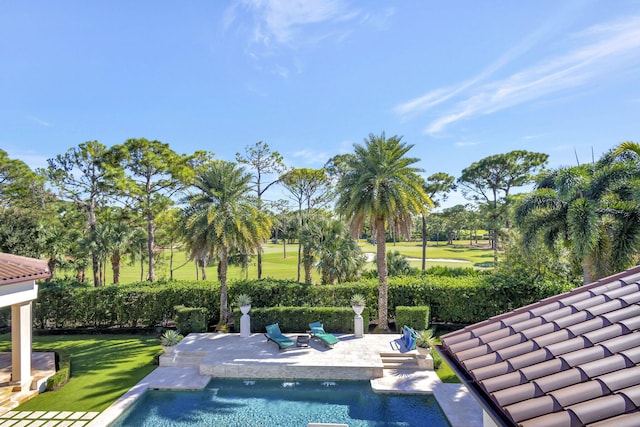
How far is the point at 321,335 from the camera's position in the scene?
1470 centimetres

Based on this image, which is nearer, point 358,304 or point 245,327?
point 358,304

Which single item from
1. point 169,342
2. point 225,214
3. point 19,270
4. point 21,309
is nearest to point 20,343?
point 21,309

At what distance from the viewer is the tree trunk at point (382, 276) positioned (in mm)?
16562

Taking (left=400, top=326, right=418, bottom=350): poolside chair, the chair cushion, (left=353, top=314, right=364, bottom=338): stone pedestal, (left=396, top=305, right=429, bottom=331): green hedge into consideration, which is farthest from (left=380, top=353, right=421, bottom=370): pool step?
the chair cushion

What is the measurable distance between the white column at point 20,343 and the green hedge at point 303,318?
873cm

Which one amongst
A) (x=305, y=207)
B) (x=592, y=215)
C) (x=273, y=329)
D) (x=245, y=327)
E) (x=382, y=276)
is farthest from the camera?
(x=305, y=207)

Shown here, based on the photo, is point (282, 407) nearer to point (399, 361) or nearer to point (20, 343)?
point (399, 361)

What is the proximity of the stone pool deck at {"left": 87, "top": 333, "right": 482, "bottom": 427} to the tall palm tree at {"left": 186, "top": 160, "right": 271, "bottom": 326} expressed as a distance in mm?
3956

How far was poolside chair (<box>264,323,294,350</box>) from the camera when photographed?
45.9 feet

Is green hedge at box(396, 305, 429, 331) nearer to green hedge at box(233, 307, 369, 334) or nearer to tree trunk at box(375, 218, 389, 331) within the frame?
tree trunk at box(375, 218, 389, 331)

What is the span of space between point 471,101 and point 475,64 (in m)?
2.50

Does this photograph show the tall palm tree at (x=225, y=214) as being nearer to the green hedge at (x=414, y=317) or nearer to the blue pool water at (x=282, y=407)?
the blue pool water at (x=282, y=407)

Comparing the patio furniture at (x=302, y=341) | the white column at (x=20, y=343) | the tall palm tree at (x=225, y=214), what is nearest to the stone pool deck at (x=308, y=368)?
the patio furniture at (x=302, y=341)

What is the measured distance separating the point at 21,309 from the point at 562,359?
48.3 ft
